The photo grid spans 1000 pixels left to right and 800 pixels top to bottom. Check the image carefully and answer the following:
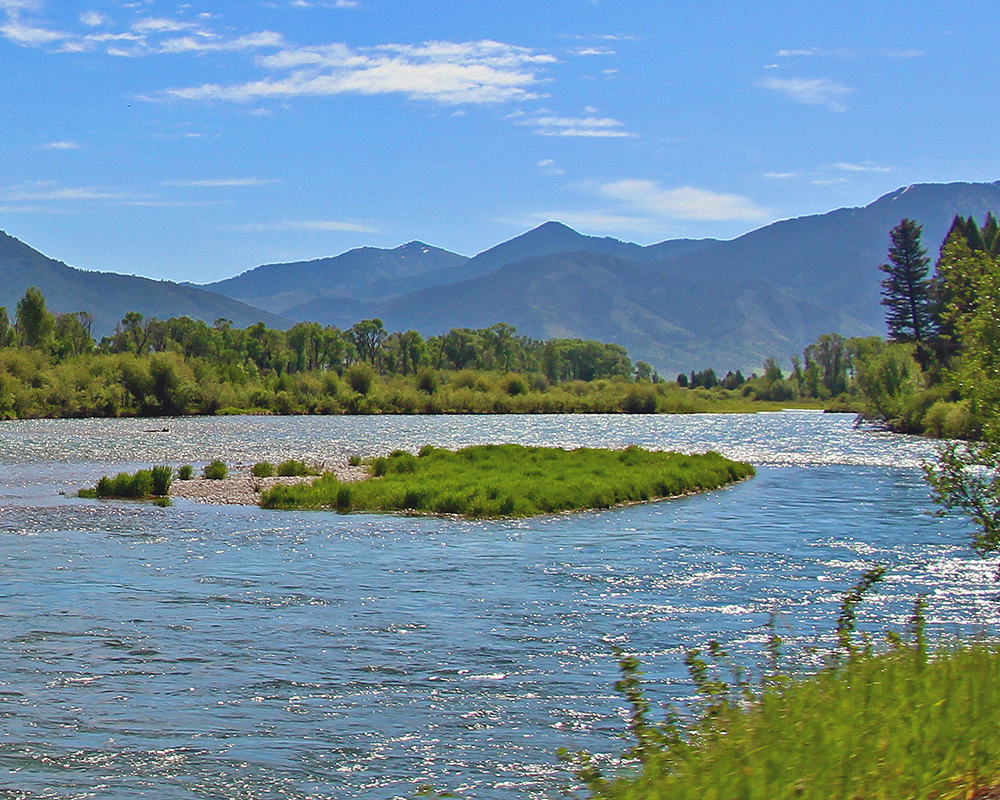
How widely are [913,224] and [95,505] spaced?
11715 centimetres

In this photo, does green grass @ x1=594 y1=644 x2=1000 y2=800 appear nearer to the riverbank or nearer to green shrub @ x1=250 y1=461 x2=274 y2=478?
the riverbank

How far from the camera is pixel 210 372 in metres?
164

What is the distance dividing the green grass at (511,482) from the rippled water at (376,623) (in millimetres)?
1929

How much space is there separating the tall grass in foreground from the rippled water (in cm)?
418

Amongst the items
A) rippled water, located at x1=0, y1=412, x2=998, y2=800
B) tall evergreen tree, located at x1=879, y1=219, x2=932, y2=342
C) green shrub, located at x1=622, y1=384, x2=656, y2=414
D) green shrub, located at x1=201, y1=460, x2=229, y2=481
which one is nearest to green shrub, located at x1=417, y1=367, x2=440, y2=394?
green shrub, located at x1=622, y1=384, x2=656, y2=414

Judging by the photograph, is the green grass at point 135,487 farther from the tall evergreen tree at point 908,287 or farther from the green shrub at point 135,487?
the tall evergreen tree at point 908,287

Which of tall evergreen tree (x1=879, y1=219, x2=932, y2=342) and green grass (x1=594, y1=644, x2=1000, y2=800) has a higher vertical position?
tall evergreen tree (x1=879, y1=219, x2=932, y2=342)

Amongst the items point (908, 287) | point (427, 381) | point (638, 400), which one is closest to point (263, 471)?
point (908, 287)

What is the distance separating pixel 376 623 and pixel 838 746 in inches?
571

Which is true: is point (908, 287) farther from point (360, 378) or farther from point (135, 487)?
point (135, 487)

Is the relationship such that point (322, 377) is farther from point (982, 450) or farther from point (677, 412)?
point (982, 450)

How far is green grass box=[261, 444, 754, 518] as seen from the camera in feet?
139

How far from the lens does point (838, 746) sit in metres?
7.91

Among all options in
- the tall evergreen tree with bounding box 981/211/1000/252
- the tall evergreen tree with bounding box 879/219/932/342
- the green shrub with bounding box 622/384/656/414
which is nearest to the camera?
the tall evergreen tree with bounding box 981/211/1000/252
